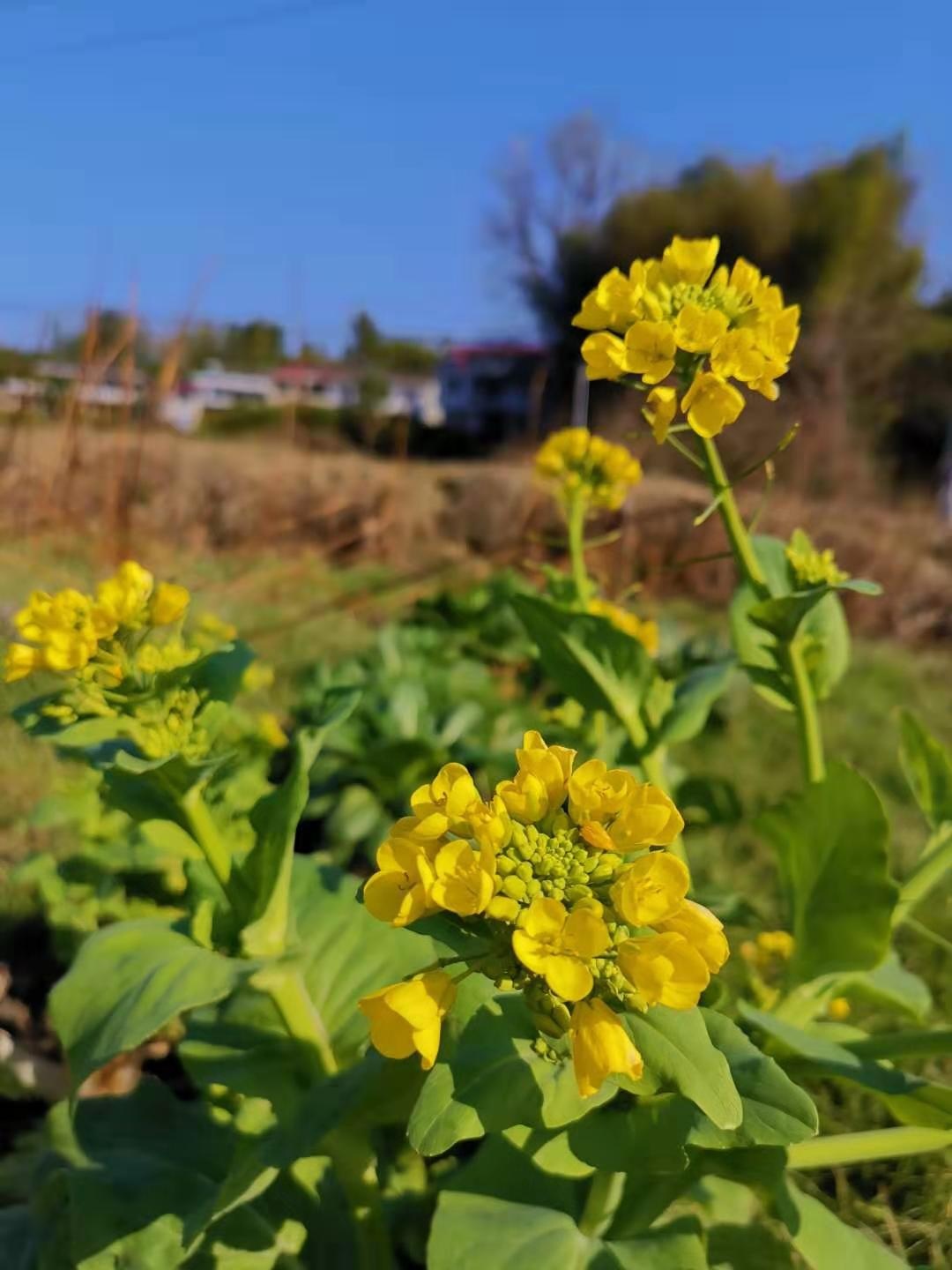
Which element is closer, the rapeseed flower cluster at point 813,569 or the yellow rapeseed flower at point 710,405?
the yellow rapeseed flower at point 710,405

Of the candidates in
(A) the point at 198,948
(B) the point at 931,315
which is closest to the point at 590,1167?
(A) the point at 198,948

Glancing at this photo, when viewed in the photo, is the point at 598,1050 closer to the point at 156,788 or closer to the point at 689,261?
the point at 156,788

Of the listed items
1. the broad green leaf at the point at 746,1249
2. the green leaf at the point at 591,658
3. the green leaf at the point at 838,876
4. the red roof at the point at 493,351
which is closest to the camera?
the green leaf at the point at 838,876

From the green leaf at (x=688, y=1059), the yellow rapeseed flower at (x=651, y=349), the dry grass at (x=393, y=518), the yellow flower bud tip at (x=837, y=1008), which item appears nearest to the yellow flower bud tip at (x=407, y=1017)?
the green leaf at (x=688, y=1059)

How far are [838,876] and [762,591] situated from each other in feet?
1.30

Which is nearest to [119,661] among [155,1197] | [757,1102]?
[155,1197]

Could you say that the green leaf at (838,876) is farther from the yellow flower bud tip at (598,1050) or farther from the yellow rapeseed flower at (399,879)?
the yellow rapeseed flower at (399,879)

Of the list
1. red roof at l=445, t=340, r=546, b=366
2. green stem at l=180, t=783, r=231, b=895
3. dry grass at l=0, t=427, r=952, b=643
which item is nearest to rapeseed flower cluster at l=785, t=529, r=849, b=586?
green stem at l=180, t=783, r=231, b=895

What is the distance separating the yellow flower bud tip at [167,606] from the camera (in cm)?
124

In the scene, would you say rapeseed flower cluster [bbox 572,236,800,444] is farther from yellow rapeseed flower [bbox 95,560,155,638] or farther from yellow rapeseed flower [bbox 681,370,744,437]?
yellow rapeseed flower [bbox 95,560,155,638]

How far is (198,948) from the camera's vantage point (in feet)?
4.04

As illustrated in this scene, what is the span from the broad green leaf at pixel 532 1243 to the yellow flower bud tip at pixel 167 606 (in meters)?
0.78

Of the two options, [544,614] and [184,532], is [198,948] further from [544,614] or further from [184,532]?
[184,532]

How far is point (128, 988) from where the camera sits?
3.87 feet
